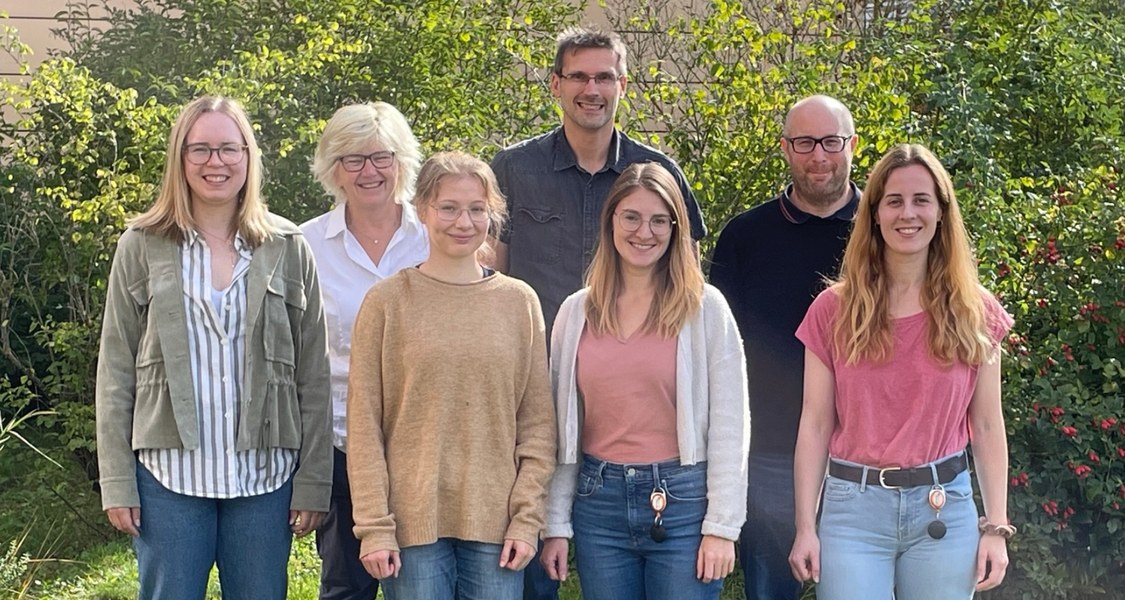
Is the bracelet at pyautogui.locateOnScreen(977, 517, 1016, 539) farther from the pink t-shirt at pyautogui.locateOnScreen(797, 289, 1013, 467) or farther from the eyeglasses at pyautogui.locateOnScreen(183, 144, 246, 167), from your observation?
the eyeglasses at pyautogui.locateOnScreen(183, 144, 246, 167)

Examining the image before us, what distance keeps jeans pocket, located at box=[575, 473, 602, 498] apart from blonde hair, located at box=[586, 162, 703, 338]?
43 cm

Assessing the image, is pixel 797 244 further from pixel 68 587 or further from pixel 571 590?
pixel 68 587

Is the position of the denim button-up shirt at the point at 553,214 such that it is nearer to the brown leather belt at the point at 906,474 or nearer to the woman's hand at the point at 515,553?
the woman's hand at the point at 515,553

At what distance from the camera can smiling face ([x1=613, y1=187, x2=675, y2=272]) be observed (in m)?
3.94

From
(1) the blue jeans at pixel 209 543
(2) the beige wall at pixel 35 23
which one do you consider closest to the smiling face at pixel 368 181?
(1) the blue jeans at pixel 209 543

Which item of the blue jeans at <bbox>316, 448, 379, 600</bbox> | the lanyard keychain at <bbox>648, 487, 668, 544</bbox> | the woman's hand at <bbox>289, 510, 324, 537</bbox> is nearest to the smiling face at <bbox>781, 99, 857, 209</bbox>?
the lanyard keychain at <bbox>648, 487, 668, 544</bbox>

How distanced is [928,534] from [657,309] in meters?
0.99

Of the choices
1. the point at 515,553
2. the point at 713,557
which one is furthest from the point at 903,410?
the point at 515,553

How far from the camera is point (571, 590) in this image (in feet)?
20.2

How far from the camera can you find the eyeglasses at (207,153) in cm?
393

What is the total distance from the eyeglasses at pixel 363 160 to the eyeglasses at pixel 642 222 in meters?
0.93

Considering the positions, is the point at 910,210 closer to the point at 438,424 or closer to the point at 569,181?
the point at 569,181

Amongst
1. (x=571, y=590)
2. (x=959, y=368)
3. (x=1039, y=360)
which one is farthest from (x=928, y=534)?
(x=571, y=590)

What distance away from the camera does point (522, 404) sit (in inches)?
155
